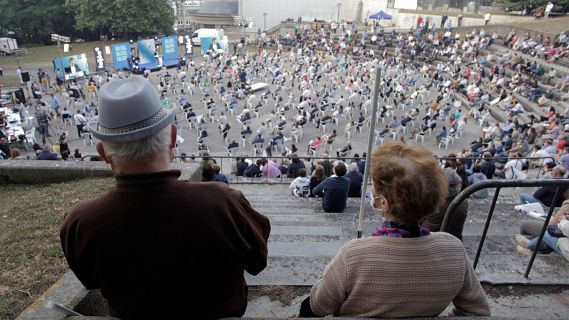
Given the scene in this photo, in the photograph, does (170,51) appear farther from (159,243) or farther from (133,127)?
(159,243)

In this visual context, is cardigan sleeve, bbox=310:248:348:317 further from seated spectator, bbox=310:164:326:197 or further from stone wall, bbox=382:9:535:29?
stone wall, bbox=382:9:535:29

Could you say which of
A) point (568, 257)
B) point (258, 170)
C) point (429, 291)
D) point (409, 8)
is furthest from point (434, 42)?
point (429, 291)

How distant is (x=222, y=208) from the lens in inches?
61.5

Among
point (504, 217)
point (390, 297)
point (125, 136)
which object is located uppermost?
point (125, 136)

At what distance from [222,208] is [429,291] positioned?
100cm

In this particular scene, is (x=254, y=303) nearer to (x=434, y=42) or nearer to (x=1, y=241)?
(x=1, y=241)

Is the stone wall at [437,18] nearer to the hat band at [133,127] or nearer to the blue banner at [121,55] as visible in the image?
the blue banner at [121,55]

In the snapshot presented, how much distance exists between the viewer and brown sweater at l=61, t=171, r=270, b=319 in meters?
1.48

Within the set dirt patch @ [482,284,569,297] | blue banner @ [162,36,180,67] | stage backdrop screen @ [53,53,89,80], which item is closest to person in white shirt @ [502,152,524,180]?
dirt patch @ [482,284,569,297]

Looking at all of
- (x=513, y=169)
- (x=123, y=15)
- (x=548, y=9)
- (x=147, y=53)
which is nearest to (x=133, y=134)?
(x=513, y=169)

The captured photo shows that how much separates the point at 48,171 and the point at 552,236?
6632 mm

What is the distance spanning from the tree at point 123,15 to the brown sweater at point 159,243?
48.1m

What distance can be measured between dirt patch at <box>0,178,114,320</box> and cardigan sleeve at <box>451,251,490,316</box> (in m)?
3.16

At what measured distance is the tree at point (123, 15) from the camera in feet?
143
